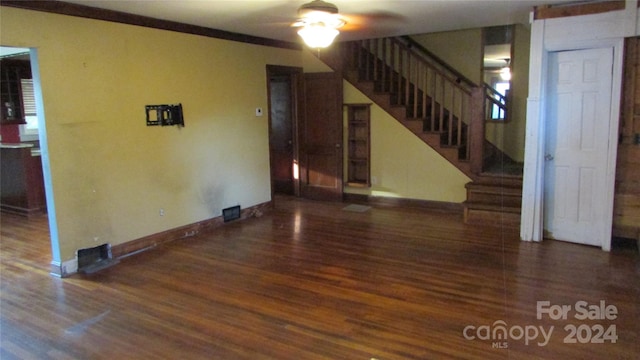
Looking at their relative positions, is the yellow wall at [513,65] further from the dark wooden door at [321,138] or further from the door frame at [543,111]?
the door frame at [543,111]

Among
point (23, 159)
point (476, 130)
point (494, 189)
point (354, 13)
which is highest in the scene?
point (354, 13)

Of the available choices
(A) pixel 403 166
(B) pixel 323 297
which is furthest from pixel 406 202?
(B) pixel 323 297

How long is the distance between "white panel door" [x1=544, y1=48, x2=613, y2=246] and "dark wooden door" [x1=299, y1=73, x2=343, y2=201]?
311 cm

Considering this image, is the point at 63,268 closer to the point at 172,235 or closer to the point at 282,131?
the point at 172,235

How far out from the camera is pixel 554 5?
14.6ft

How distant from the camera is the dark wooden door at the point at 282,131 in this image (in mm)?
7266

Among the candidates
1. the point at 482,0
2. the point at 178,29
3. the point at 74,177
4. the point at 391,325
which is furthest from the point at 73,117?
the point at 482,0

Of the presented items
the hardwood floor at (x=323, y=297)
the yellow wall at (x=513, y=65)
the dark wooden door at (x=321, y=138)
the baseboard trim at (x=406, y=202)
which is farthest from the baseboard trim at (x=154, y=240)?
the yellow wall at (x=513, y=65)

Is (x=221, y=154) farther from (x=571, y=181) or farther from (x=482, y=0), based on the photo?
(x=571, y=181)

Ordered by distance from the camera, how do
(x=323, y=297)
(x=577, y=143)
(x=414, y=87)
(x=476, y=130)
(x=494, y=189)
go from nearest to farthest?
(x=323, y=297), (x=577, y=143), (x=494, y=189), (x=476, y=130), (x=414, y=87)

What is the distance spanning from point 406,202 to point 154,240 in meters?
3.57

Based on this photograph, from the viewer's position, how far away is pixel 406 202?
6688 mm

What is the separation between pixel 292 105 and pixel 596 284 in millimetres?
4856

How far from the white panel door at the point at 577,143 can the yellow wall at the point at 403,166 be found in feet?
4.94
